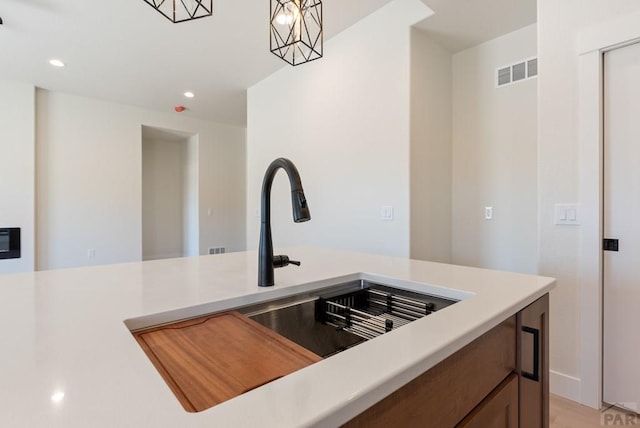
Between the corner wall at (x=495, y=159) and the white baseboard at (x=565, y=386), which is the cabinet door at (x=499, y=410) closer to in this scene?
the white baseboard at (x=565, y=386)

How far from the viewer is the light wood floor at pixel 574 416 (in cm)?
171

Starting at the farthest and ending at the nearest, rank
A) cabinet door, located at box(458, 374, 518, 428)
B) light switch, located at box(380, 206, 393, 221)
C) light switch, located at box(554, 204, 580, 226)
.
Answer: light switch, located at box(380, 206, 393, 221), light switch, located at box(554, 204, 580, 226), cabinet door, located at box(458, 374, 518, 428)

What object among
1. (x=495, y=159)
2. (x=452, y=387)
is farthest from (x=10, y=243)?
(x=495, y=159)

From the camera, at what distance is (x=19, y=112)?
4270 mm

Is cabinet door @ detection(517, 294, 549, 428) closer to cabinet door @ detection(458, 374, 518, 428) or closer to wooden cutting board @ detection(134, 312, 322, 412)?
cabinet door @ detection(458, 374, 518, 428)

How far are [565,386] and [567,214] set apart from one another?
99cm

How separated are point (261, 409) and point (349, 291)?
2.66 ft

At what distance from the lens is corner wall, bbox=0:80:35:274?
4191 mm

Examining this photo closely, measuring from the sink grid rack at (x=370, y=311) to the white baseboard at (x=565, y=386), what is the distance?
4.96 feet

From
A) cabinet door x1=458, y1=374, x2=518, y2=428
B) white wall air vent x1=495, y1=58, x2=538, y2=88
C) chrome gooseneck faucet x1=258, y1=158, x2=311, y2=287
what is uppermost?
white wall air vent x1=495, y1=58, x2=538, y2=88

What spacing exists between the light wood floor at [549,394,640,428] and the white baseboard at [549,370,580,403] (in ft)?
0.11

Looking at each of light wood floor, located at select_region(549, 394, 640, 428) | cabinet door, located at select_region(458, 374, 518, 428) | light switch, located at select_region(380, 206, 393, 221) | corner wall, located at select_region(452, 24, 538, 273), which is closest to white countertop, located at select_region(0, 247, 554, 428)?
cabinet door, located at select_region(458, 374, 518, 428)

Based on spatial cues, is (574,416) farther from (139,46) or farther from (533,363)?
(139,46)

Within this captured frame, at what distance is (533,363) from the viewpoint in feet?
3.35
